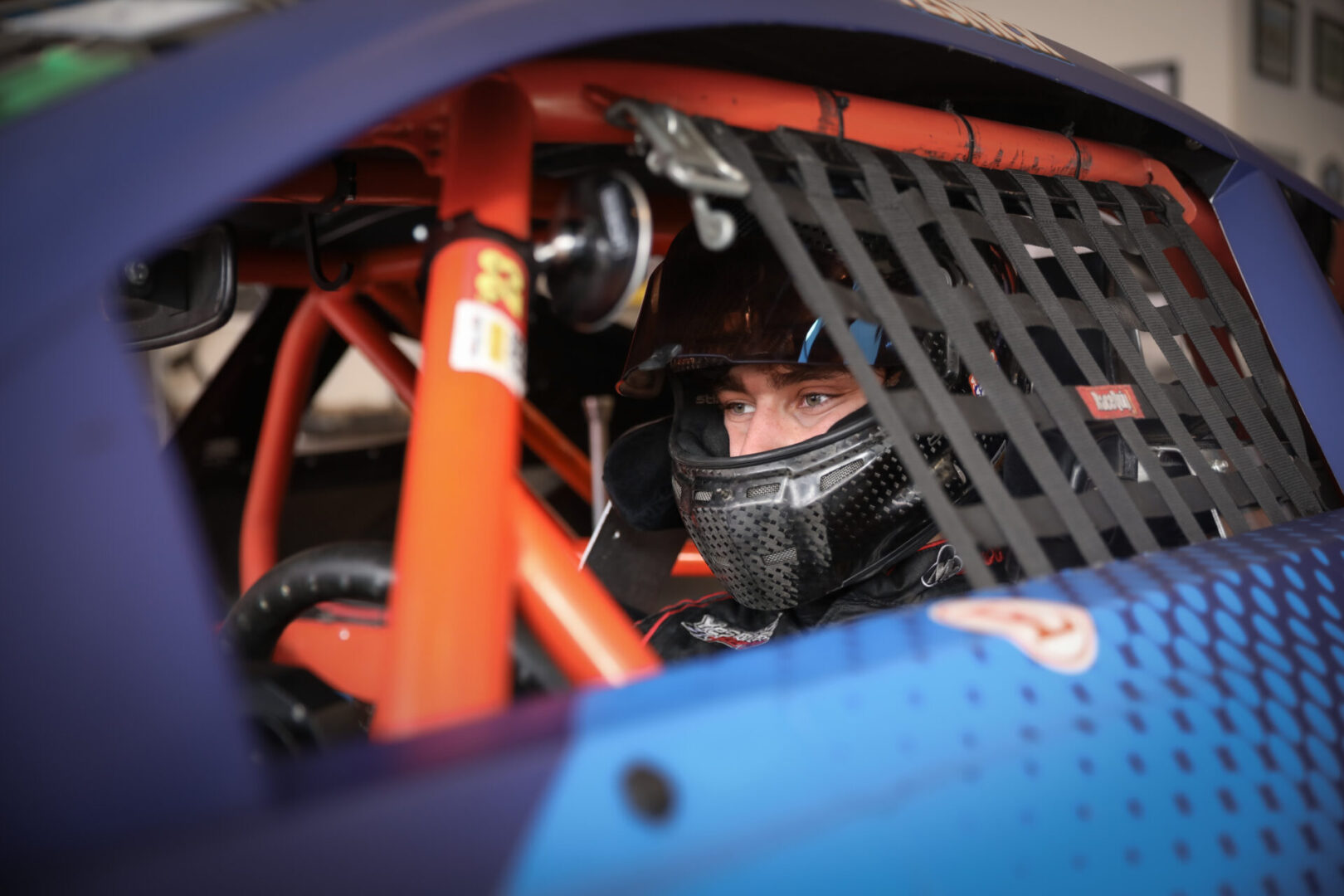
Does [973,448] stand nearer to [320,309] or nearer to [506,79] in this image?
[506,79]

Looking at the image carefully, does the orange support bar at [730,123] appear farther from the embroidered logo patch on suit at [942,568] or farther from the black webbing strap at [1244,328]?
the embroidered logo patch on suit at [942,568]

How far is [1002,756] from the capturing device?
0.52 m

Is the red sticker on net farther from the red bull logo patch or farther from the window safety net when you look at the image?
the red bull logo patch

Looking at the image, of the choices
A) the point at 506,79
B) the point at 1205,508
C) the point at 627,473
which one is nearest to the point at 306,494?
the point at 627,473

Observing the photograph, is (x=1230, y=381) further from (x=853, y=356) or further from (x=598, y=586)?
(x=598, y=586)

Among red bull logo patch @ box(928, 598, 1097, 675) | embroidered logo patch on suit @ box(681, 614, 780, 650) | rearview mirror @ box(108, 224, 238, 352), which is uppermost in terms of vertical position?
rearview mirror @ box(108, 224, 238, 352)

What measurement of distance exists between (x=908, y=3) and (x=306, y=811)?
31.0 inches

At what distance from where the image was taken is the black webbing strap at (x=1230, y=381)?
985mm

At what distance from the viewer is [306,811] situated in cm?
38

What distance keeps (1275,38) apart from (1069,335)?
160 inches

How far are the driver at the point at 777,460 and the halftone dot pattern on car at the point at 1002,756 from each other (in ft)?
1.15

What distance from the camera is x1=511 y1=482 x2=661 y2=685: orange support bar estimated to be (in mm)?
561

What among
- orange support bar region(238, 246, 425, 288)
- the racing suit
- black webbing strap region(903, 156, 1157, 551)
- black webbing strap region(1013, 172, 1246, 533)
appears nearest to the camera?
black webbing strap region(903, 156, 1157, 551)

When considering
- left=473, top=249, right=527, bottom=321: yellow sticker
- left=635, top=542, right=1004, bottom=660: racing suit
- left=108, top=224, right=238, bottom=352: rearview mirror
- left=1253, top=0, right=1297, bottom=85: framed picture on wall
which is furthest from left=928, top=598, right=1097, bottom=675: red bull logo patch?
left=1253, top=0, right=1297, bottom=85: framed picture on wall
